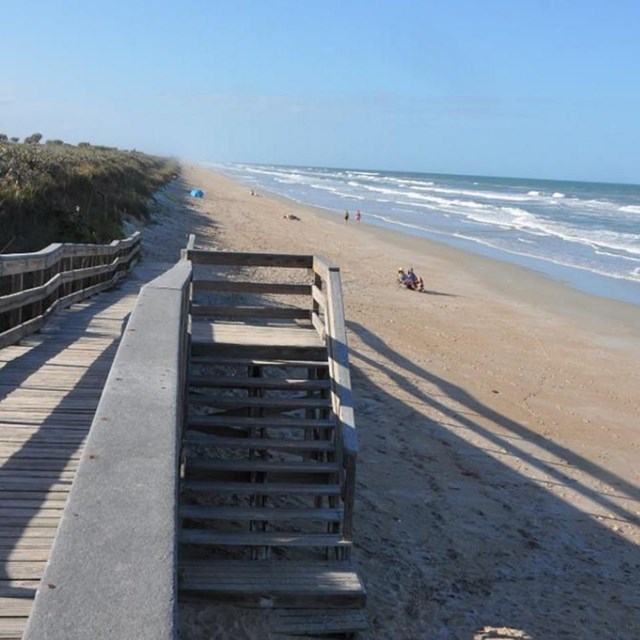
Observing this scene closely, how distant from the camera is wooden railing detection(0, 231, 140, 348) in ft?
25.1

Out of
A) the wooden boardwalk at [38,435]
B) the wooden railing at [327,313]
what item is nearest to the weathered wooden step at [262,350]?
the wooden railing at [327,313]

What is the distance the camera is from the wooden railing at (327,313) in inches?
207

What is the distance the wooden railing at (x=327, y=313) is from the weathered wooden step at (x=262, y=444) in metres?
0.27

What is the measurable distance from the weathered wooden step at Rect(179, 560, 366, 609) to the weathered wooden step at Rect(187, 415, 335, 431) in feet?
3.59

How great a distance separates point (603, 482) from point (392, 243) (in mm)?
25530

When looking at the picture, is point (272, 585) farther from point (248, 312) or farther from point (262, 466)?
point (248, 312)

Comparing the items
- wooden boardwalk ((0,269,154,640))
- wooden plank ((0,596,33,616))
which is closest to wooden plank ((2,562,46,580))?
wooden boardwalk ((0,269,154,640))

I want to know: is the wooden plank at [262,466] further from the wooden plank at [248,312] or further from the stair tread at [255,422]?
the wooden plank at [248,312]

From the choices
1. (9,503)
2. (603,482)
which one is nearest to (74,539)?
(9,503)

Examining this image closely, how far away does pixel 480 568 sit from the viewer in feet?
21.0

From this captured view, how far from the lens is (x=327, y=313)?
6.40 metres

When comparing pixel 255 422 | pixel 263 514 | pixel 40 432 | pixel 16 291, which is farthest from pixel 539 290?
pixel 40 432

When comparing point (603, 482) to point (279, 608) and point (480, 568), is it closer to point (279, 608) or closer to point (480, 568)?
point (480, 568)

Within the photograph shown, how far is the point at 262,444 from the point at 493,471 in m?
3.70
